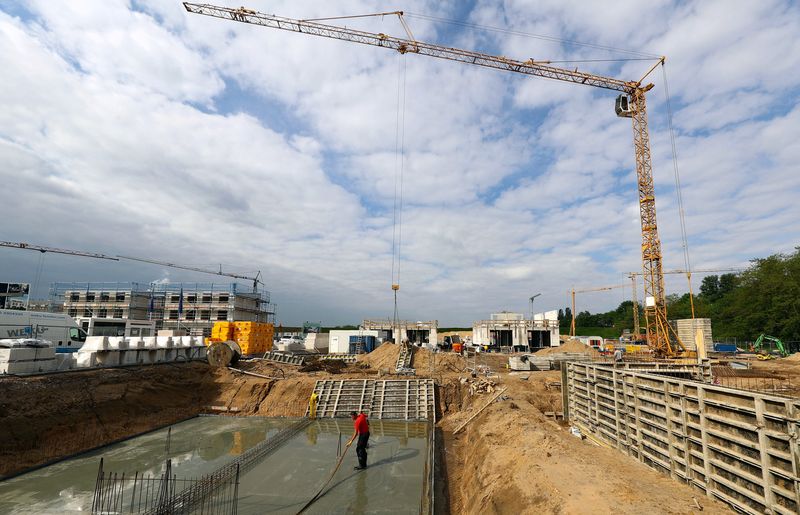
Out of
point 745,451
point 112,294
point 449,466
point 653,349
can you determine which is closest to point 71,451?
point 449,466

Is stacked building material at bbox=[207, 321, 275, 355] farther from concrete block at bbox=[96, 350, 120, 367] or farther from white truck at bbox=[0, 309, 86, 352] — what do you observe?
concrete block at bbox=[96, 350, 120, 367]

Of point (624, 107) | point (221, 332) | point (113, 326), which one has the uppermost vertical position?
point (624, 107)

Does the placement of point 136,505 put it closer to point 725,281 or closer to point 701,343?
point 701,343

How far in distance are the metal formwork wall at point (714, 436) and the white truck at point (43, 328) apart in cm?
3341

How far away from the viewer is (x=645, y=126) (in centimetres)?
4016

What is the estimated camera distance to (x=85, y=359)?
71.2ft

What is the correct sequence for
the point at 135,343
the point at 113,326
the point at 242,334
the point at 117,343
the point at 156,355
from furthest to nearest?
the point at 113,326 < the point at 242,334 < the point at 156,355 < the point at 135,343 < the point at 117,343

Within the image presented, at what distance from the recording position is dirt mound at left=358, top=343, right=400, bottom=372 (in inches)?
1280

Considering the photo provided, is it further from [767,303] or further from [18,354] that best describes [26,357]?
[767,303]

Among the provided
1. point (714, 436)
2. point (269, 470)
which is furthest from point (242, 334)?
point (714, 436)

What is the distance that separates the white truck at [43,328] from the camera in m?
27.5

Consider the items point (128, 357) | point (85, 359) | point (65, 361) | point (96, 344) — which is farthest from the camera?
point (128, 357)

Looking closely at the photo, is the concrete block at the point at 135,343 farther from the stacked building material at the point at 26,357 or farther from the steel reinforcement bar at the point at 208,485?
the steel reinforcement bar at the point at 208,485

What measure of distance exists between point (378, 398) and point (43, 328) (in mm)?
26058
